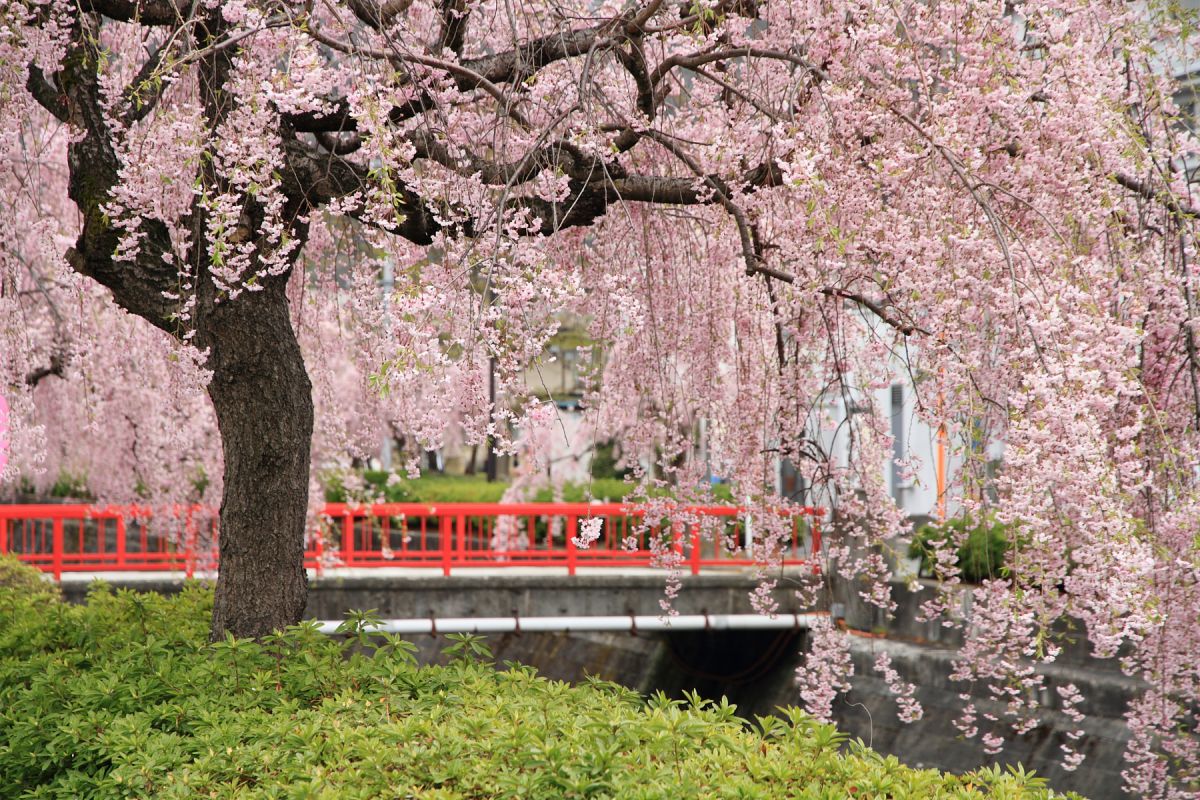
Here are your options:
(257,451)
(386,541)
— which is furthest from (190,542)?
(257,451)

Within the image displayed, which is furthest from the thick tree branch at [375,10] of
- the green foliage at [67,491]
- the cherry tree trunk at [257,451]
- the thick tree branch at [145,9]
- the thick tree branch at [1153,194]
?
the green foliage at [67,491]

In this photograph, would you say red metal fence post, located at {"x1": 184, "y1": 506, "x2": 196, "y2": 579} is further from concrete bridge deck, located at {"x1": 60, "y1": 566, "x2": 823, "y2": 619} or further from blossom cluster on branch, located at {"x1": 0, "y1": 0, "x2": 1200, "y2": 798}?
blossom cluster on branch, located at {"x1": 0, "y1": 0, "x2": 1200, "y2": 798}

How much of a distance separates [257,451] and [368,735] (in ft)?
7.51

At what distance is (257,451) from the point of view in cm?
609

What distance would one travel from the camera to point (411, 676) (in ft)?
16.5

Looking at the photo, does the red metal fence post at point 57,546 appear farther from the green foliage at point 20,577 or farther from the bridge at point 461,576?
the green foliage at point 20,577

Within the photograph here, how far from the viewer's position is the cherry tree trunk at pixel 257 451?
604cm

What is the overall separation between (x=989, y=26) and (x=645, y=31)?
154cm

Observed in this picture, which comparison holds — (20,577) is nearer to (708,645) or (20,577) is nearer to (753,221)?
(753,221)

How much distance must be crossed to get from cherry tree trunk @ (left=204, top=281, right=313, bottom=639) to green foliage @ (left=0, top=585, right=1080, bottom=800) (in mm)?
343

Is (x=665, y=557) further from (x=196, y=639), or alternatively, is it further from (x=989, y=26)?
(x=989, y=26)

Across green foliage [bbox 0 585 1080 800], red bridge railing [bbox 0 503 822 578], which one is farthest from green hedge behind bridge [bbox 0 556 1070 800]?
red bridge railing [bbox 0 503 822 578]

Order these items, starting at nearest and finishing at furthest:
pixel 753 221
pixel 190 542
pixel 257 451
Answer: pixel 753 221, pixel 257 451, pixel 190 542

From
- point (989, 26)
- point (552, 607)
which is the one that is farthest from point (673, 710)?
point (552, 607)
